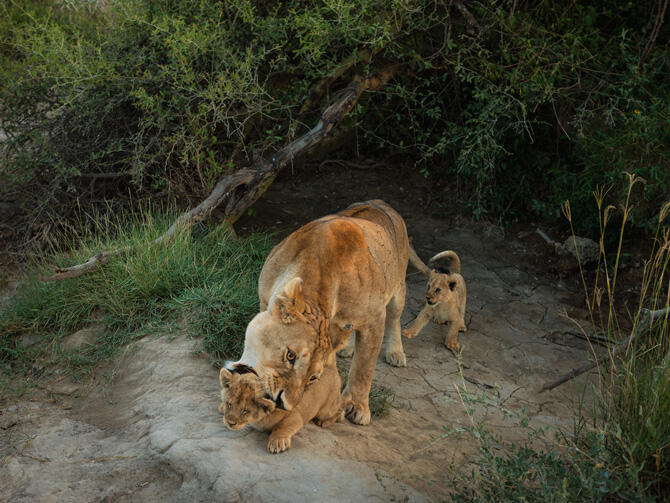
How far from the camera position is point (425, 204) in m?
8.45

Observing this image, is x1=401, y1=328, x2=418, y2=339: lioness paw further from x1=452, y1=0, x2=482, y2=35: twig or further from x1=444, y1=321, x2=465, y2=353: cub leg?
x1=452, y1=0, x2=482, y2=35: twig

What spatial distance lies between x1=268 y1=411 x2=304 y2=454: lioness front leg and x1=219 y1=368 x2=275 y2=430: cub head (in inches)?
9.1

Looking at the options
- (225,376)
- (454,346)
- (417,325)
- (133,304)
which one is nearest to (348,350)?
(417,325)

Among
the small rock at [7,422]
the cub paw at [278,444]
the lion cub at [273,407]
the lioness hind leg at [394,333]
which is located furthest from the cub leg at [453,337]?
the small rock at [7,422]

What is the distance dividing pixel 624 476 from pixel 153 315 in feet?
11.7

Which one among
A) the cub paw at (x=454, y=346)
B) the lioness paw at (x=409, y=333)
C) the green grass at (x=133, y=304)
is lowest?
the cub paw at (x=454, y=346)

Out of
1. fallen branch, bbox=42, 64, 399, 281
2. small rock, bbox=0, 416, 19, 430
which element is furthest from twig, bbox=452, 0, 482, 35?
small rock, bbox=0, 416, 19, 430

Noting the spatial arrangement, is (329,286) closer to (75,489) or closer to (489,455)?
(489,455)

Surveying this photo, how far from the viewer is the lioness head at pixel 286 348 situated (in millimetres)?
3021

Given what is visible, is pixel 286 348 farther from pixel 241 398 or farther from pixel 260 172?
pixel 260 172

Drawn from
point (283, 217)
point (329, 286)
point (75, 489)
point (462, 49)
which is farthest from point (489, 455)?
point (283, 217)

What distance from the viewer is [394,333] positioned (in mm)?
5461

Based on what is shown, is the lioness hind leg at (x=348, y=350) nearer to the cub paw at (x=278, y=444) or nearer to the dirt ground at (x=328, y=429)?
the dirt ground at (x=328, y=429)

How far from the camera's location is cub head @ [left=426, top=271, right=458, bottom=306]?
5.59 metres
